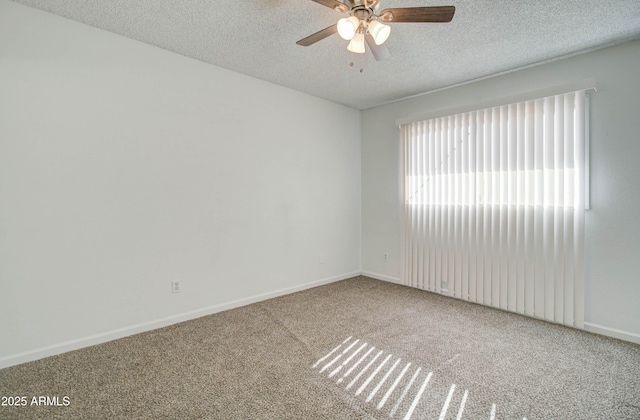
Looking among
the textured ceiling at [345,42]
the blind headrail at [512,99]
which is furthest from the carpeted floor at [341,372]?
the textured ceiling at [345,42]

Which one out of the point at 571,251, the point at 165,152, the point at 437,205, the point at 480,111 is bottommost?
the point at 571,251

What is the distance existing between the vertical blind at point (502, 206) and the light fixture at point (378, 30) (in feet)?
6.58

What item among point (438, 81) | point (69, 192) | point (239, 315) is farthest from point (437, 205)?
point (69, 192)

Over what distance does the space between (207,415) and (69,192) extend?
1959 mm

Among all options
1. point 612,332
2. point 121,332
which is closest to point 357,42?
point 121,332

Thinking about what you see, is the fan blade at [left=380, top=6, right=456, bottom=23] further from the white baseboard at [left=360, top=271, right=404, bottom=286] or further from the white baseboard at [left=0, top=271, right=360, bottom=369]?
the white baseboard at [left=360, top=271, right=404, bottom=286]

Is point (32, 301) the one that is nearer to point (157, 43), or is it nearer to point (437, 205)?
point (157, 43)

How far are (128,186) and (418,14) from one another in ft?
8.38

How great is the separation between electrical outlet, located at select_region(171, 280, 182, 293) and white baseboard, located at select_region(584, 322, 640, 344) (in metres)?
3.76

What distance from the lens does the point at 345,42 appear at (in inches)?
105

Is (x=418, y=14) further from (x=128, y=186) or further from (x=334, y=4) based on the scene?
(x=128, y=186)

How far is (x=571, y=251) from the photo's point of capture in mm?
2854

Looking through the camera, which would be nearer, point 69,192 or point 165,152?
point 69,192

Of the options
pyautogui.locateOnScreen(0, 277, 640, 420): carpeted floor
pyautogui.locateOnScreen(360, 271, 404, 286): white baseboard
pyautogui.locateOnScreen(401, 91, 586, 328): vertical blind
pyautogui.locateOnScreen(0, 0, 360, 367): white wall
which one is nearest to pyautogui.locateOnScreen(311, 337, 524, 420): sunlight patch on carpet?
pyautogui.locateOnScreen(0, 277, 640, 420): carpeted floor
